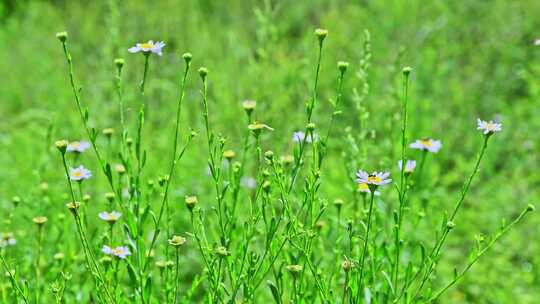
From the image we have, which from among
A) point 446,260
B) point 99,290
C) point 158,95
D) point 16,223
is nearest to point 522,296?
point 446,260

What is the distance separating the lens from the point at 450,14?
4637 mm

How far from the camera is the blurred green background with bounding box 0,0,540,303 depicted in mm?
3193

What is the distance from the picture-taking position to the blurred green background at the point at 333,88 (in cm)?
319

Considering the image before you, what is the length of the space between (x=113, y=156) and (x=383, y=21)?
1959 millimetres

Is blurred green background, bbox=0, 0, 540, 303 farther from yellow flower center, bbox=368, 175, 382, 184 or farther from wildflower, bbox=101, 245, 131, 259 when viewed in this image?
yellow flower center, bbox=368, 175, 382, 184

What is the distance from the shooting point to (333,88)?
444 cm

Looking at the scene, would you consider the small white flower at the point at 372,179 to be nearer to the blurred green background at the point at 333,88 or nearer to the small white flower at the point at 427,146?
the small white flower at the point at 427,146

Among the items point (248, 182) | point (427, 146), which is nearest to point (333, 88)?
point (248, 182)

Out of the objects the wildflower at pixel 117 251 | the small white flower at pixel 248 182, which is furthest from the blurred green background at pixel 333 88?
the wildflower at pixel 117 251

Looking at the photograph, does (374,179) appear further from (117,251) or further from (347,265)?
(117,251)

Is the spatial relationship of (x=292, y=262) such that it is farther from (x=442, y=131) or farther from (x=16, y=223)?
(x=442, y=131)

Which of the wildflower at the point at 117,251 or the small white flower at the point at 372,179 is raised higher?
Result: the small white flower at the point at 372,179

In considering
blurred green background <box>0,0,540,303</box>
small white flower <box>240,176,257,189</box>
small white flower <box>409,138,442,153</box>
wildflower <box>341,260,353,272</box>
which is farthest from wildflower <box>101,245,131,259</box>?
small white flower <box>240,176,257,189</box>

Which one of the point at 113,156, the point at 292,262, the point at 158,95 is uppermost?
the point at 158,95
